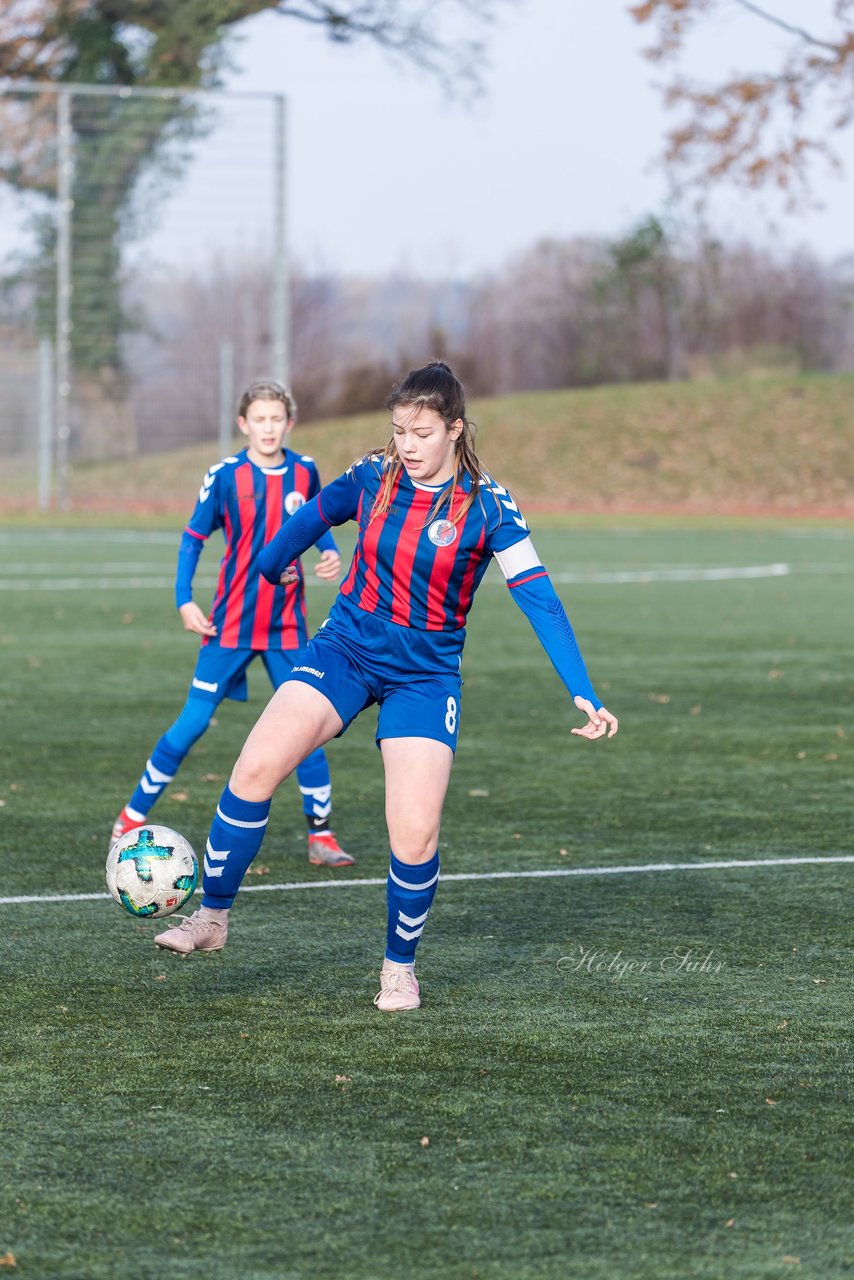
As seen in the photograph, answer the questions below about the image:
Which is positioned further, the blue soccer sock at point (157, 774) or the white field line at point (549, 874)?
the blue soccer sock at point (157, 774)

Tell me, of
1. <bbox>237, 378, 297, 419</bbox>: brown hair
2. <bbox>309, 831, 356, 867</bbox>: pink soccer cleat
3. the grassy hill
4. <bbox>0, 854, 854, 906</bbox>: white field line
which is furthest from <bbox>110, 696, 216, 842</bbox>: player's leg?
the grassy hill

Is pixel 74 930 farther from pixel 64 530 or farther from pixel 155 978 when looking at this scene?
pixel 64 530

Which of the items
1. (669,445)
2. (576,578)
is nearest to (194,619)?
(576,578)

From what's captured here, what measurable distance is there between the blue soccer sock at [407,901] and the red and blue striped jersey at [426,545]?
64cm

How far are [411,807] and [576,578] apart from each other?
1560 centimetres

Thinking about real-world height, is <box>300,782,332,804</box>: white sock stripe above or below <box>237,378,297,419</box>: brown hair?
below

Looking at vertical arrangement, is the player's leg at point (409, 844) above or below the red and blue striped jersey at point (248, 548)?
below

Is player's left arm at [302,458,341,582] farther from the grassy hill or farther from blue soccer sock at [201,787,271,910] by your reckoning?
the grassy hill

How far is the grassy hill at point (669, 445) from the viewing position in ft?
A: 126

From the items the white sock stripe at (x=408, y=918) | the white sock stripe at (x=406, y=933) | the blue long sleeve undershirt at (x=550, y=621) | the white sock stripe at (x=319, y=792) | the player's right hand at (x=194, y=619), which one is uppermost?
the blue long sleeve undershirt at (x=550, y=621)

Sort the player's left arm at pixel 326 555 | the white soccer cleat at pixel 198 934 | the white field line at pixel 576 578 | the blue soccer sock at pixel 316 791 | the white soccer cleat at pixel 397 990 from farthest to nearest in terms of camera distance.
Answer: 1. the white field line at pixel 576 578
2. the blue soccer sock at pixel 316 791
3. the player's left arm at pixel 326 555
4. the white soccer cleat at pixel 198 934
5. the white soccer cleat at pixel 397 990

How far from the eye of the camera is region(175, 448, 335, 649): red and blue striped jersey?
704 cm

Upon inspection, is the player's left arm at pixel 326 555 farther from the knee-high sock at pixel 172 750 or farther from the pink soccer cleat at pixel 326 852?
the pink soccer cleat at pixel 326 852

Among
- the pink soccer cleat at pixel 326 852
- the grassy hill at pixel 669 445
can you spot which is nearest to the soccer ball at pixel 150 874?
the pink soccer cleat at pixel 326 852
